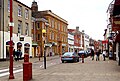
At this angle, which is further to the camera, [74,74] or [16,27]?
[16,27]

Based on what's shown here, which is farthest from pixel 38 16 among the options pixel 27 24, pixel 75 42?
pixel 75 42

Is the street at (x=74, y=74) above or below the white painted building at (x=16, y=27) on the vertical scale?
below

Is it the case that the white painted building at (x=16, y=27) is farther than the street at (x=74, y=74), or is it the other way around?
the white painted building at (x=16, y=27)

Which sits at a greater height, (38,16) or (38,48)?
(38,16)

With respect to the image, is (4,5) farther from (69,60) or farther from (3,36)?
(69,60)

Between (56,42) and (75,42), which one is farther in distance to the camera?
(75,42)

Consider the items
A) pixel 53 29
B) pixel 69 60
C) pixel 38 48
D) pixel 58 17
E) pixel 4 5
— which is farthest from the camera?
pixel 58 17

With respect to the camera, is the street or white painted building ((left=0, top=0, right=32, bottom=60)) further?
white painted building ((left=0, top=0, right=32, bottom=60))

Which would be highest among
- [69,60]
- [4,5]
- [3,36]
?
[4,5]

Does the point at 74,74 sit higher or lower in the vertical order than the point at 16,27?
lower

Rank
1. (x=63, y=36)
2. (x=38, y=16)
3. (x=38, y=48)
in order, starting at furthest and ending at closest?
(x=63, y=36)
(x=38, y=16)
(x=38, y=48)

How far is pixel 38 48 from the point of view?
204ft

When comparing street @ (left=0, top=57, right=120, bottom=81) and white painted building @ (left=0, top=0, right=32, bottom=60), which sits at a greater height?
white painted building @ (left=0, top=0, right=32, bottom=60)

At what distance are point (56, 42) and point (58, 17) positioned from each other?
23.9 ft
